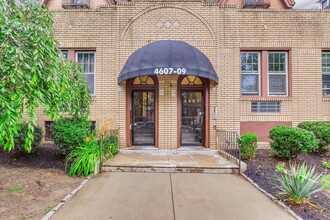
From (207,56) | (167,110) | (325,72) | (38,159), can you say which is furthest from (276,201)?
(325,72)

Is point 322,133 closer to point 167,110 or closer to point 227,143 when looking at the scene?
point 227,143

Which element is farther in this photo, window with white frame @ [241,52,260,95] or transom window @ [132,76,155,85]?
window with white frame @ [241,52,260,95]

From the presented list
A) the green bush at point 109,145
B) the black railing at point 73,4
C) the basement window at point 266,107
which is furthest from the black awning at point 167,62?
the black railing at point 73,4

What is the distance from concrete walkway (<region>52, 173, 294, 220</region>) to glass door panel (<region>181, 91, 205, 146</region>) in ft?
10.5

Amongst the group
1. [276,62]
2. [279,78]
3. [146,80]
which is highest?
[276,62]

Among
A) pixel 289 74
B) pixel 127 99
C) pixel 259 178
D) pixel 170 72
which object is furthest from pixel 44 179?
pixel 289 74

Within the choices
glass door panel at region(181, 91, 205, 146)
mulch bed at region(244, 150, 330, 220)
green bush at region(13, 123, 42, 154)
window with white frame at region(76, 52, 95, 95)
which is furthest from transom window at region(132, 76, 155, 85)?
mulch bed at region(244, 150, 330, 220)

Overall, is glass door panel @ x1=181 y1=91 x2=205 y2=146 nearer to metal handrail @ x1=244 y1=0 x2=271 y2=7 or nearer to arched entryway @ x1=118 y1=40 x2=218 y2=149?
arched entryway @ x1=118 y1=40 x2=218 y2=149

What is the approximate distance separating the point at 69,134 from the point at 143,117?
3.19 meters

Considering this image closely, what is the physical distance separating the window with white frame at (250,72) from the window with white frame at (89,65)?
6.63 metres

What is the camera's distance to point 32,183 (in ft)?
16.7

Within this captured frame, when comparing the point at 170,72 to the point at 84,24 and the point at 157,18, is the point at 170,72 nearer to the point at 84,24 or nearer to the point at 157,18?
the point at 157,18

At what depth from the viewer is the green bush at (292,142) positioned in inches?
252

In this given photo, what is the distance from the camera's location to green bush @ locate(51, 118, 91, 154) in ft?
20.8
